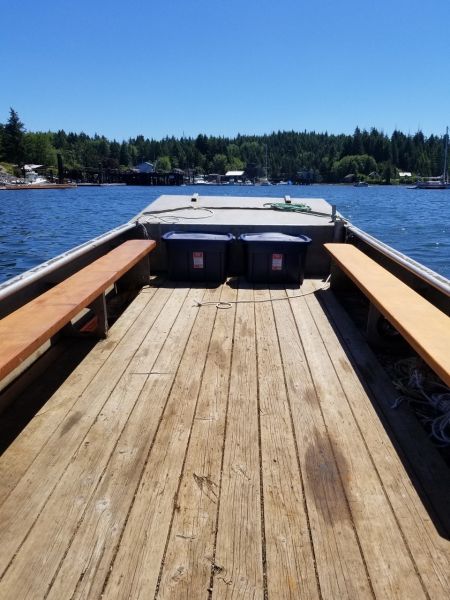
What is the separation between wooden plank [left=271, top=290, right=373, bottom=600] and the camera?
5.23 ft

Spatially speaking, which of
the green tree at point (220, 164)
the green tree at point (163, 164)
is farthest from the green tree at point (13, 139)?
the green tree at point (220, 164)

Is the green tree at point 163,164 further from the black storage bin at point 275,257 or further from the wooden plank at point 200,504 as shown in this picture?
the wooden plank at point 200,504

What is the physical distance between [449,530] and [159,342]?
2475mm

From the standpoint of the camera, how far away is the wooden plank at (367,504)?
1.60 meters

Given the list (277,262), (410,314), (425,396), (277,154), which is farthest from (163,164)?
(425,396)

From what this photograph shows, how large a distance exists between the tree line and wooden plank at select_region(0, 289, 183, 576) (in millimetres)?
122386

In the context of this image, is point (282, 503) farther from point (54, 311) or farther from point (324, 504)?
point (54, 311)

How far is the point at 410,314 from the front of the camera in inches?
112

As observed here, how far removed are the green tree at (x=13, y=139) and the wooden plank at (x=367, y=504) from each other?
103m

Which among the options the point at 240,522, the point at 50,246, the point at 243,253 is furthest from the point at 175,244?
the point at 50,246

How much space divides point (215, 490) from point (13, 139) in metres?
104

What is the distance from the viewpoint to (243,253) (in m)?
5.82

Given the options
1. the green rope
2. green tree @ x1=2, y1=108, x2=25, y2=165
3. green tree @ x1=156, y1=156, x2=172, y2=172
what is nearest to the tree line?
green tree @ x1=156, y1=156, x2=172, y2=172

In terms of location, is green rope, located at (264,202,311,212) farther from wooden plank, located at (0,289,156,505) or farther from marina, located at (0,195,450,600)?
wooden plank, located at (0,289,156,505)
